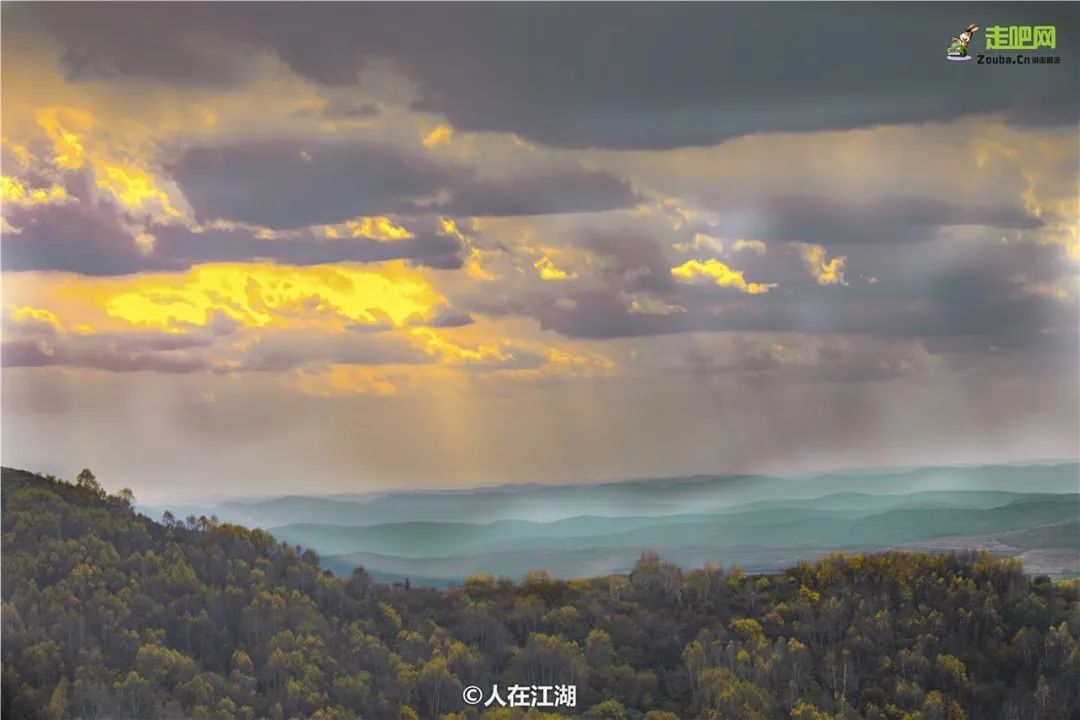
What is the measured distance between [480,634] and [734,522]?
74.0 inches

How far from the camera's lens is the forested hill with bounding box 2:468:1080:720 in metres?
8.77

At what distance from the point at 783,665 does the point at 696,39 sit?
4.17 meters

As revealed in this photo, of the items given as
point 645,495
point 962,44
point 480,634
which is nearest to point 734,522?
point 645,495

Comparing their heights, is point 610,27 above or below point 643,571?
above

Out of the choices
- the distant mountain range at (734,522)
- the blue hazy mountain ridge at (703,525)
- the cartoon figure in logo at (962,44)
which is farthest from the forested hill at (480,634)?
the cartoon figure in logo at (962,44)

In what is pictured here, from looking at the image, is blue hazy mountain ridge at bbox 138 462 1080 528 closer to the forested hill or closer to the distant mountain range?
the distant mountain range

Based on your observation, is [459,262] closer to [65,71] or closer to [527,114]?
[527,114]

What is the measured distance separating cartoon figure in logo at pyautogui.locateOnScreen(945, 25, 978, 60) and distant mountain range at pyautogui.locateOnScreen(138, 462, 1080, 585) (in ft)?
9.02

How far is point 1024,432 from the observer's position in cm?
902

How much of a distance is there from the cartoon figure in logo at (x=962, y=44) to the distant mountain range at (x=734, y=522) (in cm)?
275

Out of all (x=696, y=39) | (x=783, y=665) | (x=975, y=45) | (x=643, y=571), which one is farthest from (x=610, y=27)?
(x=783, y=665)

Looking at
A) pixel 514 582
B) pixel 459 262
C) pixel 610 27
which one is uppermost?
pixel 610 27

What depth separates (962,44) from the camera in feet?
28.9

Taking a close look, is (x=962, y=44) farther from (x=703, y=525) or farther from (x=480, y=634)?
(x=480, y=634)
